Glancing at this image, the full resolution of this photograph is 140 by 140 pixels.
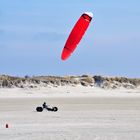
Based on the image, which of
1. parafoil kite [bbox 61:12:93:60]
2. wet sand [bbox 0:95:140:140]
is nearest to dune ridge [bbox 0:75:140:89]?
wet sand [bbox 0:95:140:140]

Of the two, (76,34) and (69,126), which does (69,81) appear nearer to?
(76,34)

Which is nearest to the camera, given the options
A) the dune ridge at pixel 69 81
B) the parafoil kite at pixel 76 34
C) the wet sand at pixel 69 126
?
the wet sand at pixel 69 126

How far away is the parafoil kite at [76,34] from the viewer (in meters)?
21.8

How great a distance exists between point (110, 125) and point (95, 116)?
14.1 feet

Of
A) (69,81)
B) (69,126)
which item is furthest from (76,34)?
(69,81)

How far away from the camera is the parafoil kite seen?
21.8 metres

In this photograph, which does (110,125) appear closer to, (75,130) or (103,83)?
(75,130)

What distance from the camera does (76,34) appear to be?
21891mm

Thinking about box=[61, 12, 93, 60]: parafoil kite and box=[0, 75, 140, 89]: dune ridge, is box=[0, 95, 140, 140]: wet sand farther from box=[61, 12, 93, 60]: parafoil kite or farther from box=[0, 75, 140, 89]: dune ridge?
box=[0, 75, 140, 89]: dune ridge

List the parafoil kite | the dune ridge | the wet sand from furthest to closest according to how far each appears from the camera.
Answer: the dune ridge, the parafoil kite, the wet sand

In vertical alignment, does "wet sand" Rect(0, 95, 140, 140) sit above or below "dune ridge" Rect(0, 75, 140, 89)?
below

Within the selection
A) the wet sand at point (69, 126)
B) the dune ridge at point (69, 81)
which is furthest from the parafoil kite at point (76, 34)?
the dune ridge at point (69, 81)

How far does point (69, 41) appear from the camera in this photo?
22.3 meters

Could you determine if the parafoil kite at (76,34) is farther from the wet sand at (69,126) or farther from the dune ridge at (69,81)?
the dune ridge at (69,81)
